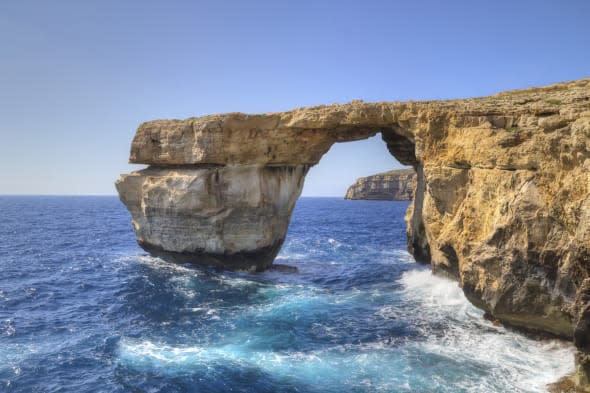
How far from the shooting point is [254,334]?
60.4 feet

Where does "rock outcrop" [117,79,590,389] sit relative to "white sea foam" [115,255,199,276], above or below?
above

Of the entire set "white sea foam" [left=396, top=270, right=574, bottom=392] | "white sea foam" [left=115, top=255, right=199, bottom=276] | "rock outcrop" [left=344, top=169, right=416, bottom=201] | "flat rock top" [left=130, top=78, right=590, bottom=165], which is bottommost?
"white sea foam" [left=396, top=270, right=574, bottom=392]

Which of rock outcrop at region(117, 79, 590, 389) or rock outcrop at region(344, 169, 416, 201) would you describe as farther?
rock outcrop at region(344, 169, 416, 201)

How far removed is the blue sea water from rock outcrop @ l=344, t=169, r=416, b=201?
11781cm

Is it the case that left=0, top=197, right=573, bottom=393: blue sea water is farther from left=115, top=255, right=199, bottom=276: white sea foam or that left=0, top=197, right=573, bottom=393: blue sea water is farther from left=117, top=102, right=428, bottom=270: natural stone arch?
left=117, top=102, right=428, bottom=270: natural stone arch

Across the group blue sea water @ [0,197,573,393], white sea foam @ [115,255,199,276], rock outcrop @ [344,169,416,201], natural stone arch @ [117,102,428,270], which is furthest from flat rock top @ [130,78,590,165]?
rock outcrop @ [344,169,416,201]

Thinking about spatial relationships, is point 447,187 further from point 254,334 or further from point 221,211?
point 221,211

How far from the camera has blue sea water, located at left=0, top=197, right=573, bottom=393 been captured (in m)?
14.3

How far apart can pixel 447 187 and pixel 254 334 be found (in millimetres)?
11605

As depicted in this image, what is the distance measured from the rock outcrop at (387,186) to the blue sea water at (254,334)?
117806 mm

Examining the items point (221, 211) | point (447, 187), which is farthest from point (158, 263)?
point (447, 187)

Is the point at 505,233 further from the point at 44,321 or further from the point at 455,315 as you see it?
the point at 44,321

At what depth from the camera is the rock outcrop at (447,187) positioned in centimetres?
1568

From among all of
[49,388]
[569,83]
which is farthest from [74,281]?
[569,83]
